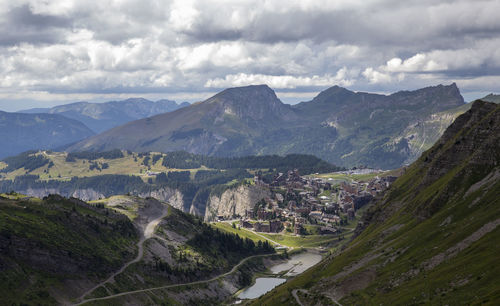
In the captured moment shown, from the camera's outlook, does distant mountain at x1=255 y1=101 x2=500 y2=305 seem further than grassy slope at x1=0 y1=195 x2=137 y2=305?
No

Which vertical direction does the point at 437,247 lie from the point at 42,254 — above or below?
above

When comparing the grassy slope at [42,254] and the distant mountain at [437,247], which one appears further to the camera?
the grassy slope at [42,254]

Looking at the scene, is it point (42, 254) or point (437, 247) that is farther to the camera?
point (42, 254)

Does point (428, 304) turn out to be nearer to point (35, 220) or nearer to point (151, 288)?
point (151, 288)

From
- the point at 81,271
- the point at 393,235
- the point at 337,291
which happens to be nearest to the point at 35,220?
the point at 81,271
